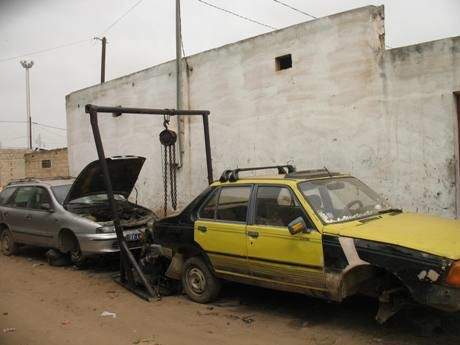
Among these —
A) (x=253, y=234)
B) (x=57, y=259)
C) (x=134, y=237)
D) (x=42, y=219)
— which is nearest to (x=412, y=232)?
(x=253, y=234)

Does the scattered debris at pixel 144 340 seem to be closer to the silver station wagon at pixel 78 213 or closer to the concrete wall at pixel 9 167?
the silver station wagon at pixel 78 213

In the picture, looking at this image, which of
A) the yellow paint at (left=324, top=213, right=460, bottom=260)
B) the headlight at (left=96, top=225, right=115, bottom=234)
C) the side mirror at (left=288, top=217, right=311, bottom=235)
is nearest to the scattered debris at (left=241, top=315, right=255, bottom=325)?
the side mirror at (left=288, top=217, right=311, bottom=235)

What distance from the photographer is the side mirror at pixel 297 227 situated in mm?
5043

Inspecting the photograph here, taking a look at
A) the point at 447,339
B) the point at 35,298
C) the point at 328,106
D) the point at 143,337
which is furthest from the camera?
the point at 328,106

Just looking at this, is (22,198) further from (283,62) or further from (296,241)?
(296,241)

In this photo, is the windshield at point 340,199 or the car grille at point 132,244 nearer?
the windshield at point 340,199

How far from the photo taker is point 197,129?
38.3 ft

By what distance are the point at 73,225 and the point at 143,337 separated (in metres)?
3.73

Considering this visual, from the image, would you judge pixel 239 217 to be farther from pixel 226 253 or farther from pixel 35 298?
pixel 35 298

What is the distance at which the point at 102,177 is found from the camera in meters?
8.84

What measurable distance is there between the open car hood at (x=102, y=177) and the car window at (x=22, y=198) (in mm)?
1276

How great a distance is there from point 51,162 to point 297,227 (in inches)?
601

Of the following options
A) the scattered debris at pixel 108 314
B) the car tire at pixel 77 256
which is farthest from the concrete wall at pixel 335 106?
the scattered debris at pixel 108 314

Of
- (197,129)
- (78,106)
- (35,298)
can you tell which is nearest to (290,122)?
(197,129)
